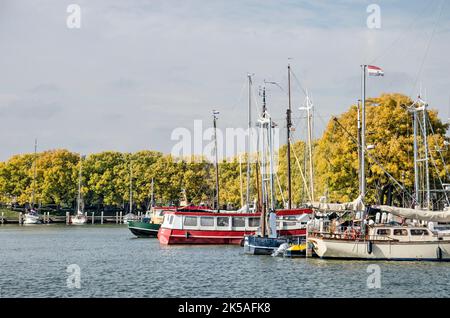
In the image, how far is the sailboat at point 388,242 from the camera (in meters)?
53.3

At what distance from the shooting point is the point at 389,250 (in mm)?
53438

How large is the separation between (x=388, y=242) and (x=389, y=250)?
1.87ft

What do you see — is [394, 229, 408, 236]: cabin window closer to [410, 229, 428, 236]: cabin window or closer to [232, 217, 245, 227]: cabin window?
[410, 229, 428, 236]: cabin window

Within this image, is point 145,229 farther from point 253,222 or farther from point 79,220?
point 79,220

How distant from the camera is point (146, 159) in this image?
171m

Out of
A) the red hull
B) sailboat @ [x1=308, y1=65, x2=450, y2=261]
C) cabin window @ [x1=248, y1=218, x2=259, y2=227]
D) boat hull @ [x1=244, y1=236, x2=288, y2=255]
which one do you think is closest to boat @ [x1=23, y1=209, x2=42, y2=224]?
the red hull

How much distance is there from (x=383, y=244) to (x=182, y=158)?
11018 cm

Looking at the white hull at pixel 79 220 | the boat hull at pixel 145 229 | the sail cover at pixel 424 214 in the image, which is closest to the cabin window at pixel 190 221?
the boat hull at pixel 145 229

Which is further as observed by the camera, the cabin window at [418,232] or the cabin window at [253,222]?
the cabin window at [253,222]

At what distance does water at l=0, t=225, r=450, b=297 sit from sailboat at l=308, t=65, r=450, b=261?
98cm

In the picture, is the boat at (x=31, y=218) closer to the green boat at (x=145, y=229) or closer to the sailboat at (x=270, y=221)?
the green boat at (x=145, y=229)

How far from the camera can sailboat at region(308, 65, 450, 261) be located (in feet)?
175

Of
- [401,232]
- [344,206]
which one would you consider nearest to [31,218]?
[344,206]

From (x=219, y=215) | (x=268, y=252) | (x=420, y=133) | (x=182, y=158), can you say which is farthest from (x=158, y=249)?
(x=182, y=158)
